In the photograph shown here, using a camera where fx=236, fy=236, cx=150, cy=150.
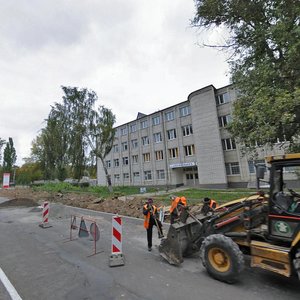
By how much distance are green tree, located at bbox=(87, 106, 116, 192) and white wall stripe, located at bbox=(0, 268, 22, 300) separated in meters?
24.8

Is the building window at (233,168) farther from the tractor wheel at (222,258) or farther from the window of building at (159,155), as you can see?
the tractor wheel at (222,258)

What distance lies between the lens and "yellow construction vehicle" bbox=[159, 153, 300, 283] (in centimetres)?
445

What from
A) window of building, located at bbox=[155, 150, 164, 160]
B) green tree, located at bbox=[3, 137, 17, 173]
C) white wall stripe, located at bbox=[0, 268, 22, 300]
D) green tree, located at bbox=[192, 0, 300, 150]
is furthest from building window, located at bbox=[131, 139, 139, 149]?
green tree, located at bbox=[3, 137, 17, 173]

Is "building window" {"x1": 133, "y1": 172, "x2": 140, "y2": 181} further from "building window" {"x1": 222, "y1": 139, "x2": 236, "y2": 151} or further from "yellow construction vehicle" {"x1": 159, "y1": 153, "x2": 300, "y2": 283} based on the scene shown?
"yellow construction vehicle" {"x1": 159, "y1": 153, "x2": 300, "y2": 283}

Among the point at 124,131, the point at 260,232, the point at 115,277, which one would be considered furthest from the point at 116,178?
the point at 260,232

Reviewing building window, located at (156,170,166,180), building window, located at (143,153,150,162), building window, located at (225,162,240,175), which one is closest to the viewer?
building window, located at (225,162,240,175)

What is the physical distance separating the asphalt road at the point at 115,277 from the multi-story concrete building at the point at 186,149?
17.4 metres

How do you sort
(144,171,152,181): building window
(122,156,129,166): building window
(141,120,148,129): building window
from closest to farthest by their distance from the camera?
(144,171,152,181): building window < (141,120,148,129): building window < (122,156,129,166): building window

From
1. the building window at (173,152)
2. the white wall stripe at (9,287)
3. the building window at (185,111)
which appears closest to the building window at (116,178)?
the building window at (173,152)

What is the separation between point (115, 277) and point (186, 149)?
103 ft

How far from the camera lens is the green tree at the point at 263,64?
9.71 meters

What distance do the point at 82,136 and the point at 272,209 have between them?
1115 inches

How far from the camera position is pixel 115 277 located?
5273 mm

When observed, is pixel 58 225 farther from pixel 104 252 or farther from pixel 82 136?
pixel 82 136
